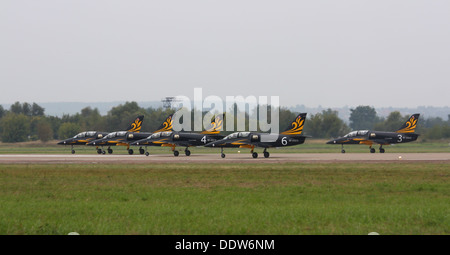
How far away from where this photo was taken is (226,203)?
20.8 meters

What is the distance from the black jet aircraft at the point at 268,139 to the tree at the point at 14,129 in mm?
66941

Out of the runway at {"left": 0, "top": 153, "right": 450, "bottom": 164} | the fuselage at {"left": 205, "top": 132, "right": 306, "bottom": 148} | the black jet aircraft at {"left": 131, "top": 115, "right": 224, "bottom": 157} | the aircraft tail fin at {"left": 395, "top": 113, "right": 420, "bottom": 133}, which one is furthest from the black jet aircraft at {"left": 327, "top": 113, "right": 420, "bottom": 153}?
the black jet aircraft at {"left": 131, "top": 115, "right": 224, "bottom": 157}

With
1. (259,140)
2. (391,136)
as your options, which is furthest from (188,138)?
(391,136)

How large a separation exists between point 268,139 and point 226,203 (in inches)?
1499

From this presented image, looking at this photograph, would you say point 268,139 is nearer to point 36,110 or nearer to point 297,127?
point 297,127

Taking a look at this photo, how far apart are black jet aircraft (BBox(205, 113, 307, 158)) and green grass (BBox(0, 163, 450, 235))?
80.1 ft

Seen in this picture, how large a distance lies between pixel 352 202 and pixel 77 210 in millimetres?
8904

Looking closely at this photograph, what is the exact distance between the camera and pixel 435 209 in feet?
61.7

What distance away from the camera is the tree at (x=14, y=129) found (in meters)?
117

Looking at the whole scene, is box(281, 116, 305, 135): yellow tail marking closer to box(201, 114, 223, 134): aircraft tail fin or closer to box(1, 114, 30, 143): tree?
box(201, 114, 223, 134): aircraft tail fin

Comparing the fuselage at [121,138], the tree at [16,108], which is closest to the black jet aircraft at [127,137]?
the fuselage at [121,138]

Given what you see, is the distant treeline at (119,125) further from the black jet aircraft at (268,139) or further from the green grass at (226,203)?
the green grass at (226,203)
